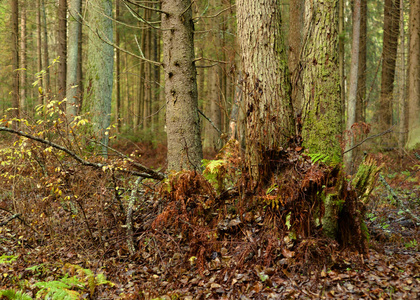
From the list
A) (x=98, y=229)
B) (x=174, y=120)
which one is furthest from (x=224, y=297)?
(x=174, y=120)

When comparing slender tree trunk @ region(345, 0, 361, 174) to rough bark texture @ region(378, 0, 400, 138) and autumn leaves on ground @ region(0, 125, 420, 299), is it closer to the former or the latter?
rough bark texture @ region(378, 0, 400, 138)

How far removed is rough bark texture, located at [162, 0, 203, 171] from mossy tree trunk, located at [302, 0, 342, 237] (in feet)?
6.57

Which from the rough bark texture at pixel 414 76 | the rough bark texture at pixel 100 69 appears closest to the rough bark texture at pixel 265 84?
the rough bark texture at pixel 100 69

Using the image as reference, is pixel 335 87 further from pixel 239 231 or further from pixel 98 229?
pixel 98 229

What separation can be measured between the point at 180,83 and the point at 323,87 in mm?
2334

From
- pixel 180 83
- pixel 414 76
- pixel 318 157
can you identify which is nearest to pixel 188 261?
pixel 318 157

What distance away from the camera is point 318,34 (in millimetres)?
4520

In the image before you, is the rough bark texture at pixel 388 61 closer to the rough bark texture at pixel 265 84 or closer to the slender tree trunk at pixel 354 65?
the slender tree trunk at pixel 354 65

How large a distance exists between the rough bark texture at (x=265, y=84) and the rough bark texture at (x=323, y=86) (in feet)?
0.95

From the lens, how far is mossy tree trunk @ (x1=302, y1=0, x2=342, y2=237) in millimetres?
4457

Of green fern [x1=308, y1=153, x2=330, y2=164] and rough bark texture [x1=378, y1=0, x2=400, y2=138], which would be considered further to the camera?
rough bark texture [x1=378, y1=0, x2=400, y2=138]

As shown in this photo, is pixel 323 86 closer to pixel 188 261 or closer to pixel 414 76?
pixel 188 261

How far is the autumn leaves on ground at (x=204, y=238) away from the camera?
3.92 metres

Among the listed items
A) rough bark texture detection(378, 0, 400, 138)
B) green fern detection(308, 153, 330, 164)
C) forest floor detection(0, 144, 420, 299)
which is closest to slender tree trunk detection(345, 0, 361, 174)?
rough bark texture detection(378, 0, 400, 138)
